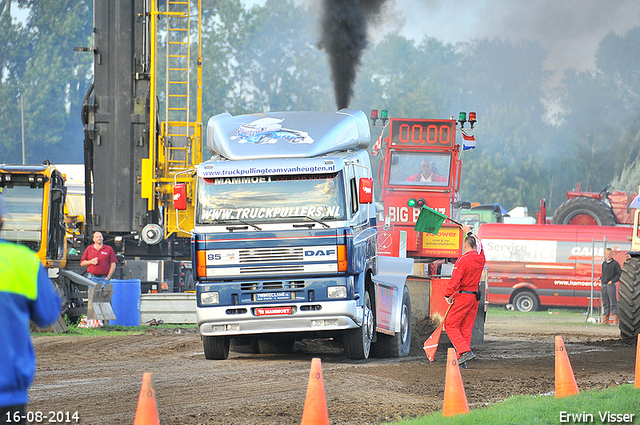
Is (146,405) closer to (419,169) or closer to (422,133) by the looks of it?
(419,169)

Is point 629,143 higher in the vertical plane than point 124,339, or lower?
higher

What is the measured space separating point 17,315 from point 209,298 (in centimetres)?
727

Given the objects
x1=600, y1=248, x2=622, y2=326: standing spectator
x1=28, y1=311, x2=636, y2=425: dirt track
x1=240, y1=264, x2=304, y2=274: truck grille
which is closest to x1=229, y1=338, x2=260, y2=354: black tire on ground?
x1=28, y1=311, x2=636, y2=425: dirt track

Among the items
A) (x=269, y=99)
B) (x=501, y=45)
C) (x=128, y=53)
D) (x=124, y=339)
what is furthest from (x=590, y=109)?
(x=124, y=339)

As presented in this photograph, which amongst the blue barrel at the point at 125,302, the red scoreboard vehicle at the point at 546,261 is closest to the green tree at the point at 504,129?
the red scoreboard vehicle at the point at 546,261

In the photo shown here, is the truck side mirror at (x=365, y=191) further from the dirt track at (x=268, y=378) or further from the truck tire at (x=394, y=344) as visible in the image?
the truck tire at (x=394, y=344)

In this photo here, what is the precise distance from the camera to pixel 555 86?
56.3 metres

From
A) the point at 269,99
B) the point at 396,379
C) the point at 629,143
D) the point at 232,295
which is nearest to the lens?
the point at 396,379

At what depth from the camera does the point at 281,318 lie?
11562mm

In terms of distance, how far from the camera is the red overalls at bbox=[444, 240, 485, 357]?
11688 millimetres

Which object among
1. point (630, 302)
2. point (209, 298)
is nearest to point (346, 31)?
point (630, 302)

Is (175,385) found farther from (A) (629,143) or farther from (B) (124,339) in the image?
(A) (629,143)

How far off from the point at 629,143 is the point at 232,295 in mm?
47740

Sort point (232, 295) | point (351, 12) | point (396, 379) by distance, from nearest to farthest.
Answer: point (396, 379) < point (232, 295) < point (351, 12)
